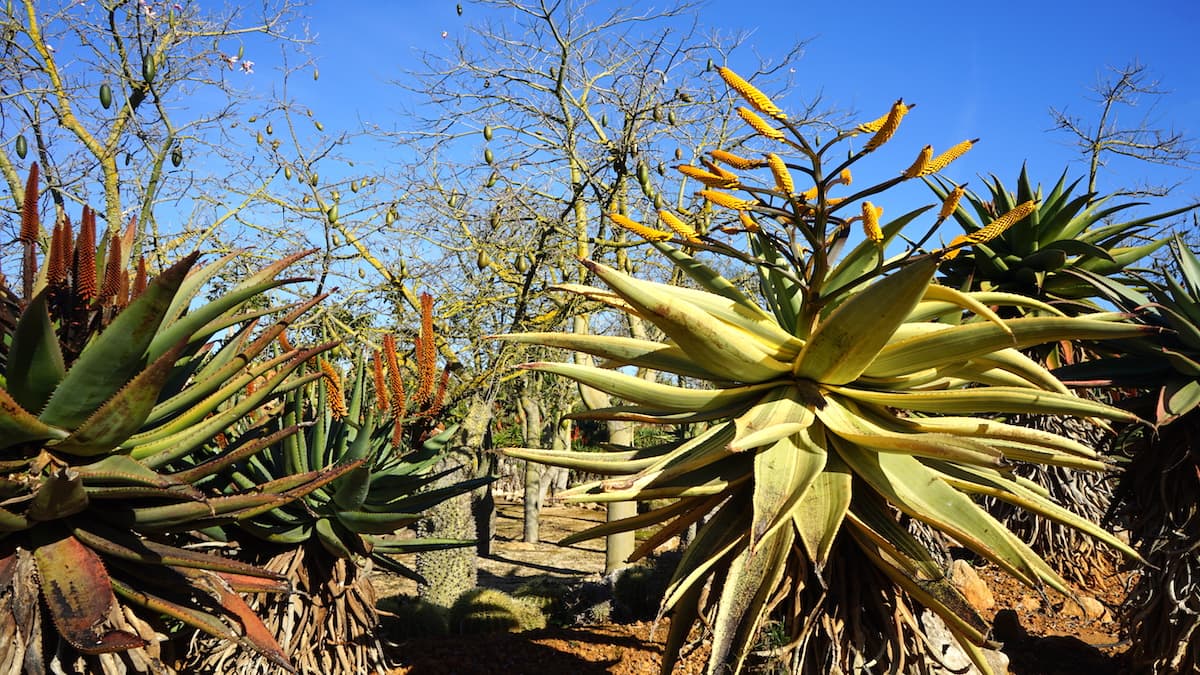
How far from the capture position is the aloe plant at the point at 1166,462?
365 cm

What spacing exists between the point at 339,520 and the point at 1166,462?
3.77m

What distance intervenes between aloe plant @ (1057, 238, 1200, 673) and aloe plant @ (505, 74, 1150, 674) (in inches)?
59.9

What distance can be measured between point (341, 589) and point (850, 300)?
2.88 metres

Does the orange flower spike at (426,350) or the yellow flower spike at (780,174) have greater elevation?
the yellow flower spike at (780,174)

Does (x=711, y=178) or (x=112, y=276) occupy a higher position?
(x=711, y=178)

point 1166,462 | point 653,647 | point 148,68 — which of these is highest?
point 148,68

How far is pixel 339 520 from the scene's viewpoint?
148 inches

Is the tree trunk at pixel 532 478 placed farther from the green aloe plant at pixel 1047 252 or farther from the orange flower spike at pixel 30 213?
the orange flower spike at pixel 30 213

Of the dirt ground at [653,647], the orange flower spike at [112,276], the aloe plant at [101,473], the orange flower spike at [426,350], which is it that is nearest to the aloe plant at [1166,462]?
the dirt ground at [653,647]

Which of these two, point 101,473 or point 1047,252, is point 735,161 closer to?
point 101,473

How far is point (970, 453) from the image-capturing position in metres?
1.95

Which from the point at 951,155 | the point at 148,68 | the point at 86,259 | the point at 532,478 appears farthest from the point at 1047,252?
the point at 532,478

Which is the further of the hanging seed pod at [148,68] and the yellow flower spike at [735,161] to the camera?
the hanging seed pod at [148,68]

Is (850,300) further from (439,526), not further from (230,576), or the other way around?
(439,526)
